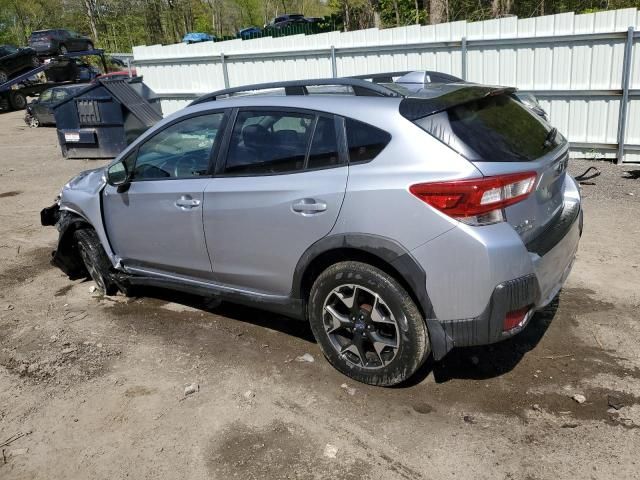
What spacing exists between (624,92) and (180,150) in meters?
7.12

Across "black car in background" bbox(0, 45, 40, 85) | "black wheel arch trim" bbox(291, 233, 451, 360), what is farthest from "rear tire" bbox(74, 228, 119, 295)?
"black car in background" bbox(0, 45, 40, 85)

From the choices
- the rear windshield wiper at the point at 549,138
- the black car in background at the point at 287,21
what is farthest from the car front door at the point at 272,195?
the black car in background at the point at 287,21

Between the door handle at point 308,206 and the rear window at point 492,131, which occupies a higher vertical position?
the rear window at point 492,131

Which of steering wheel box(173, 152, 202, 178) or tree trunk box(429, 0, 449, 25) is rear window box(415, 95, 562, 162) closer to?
steering wheel box(173, 152, 202, 178)

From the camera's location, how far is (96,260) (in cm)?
507

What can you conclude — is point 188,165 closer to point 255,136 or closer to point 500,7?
point 255,136

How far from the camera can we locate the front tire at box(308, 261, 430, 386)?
10.4ft

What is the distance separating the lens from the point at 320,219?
3344 mm

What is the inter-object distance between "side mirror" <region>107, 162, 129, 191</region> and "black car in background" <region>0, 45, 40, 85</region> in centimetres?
2355

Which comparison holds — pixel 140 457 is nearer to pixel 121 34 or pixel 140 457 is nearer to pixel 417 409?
pixel 417 409

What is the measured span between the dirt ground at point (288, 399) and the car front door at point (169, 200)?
574 millimetres

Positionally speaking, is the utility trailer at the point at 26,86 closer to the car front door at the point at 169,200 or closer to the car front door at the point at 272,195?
the car front door at the point at 169,200

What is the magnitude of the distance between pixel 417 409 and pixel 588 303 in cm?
195

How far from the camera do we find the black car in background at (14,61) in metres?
24.2
